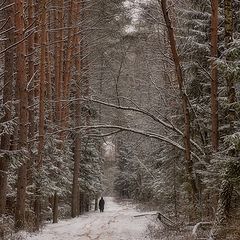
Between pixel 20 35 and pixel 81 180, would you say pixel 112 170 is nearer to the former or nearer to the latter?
pixel 81 180

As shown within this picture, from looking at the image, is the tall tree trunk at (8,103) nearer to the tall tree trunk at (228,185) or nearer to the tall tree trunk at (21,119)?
the tall tree trunk at (21,119)

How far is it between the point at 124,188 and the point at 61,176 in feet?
145

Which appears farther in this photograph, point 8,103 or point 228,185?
point 8,103

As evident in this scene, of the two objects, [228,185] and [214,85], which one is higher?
[214,85]

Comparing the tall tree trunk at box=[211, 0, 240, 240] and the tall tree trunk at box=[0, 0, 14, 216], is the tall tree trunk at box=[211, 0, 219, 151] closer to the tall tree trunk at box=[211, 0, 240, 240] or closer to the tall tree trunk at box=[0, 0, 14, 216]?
the tall tree trunk at box=[211, 0, 240, 240]

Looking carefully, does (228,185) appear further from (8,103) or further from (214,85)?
(8,103)

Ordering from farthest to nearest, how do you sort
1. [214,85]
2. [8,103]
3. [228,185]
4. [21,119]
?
[21,119] < [8,103] < [214,85] < [228,185]

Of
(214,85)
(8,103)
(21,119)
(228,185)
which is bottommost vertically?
(228,185)

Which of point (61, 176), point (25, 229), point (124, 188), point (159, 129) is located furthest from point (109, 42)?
point (124, 188)

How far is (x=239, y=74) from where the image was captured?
7.45 m

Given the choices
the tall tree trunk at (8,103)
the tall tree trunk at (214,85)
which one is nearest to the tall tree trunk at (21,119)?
the tall tree trunk at (8,103)

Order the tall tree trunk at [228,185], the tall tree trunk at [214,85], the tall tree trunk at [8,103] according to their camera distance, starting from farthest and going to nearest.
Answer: the tall tree trunk at [8,103] → the tall tree trunk at [214,85] → the tall tree trunk at [228,185]

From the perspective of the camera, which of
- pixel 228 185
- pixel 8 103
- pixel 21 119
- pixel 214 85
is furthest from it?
pixel 21 119

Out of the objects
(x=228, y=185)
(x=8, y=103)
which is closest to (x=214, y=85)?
(x=228, y=185)
